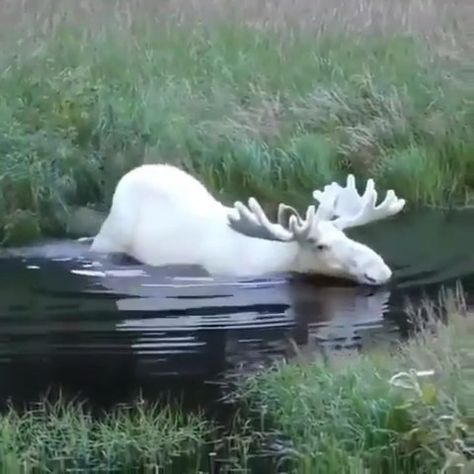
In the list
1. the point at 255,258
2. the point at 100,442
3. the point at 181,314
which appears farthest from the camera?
the point at 255,258

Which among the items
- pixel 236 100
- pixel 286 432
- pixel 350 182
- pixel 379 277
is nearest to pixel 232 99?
pixel 236 100

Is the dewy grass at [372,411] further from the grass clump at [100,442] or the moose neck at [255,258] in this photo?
the moose neck at [255,258]

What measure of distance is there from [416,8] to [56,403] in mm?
939

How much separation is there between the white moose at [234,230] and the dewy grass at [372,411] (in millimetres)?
238

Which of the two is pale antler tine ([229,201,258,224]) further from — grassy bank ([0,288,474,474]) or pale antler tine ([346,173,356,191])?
grassy bank ([0,288,474,474])

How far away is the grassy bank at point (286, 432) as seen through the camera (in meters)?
1.73

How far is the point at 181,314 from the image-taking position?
1944mm

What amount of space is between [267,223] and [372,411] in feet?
1.26

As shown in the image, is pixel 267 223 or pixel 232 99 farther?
pixel 232 99

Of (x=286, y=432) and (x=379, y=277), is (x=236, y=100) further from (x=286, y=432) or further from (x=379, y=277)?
(x=286, y=432)

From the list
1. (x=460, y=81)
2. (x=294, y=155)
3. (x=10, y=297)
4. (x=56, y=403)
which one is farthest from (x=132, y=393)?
(x=460, y=81)

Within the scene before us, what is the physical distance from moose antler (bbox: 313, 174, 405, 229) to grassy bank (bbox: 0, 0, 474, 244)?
0.12 ft

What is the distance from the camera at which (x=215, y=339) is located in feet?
6.21

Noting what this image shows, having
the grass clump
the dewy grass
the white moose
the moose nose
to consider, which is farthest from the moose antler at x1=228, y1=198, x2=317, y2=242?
the grass clump
